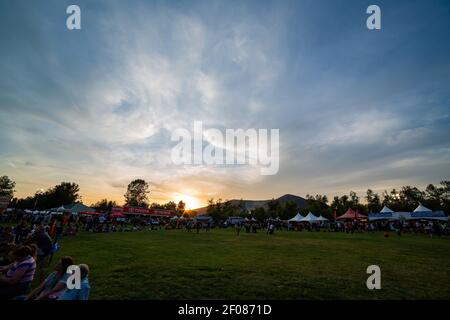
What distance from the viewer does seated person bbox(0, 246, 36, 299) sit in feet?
14.9

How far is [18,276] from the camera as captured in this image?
15.3 ft

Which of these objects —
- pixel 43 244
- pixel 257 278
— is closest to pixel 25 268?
pixel 43 244

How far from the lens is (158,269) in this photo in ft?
29.0

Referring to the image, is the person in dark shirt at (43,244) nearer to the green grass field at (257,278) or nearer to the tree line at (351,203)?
the green grass field at (257,278)

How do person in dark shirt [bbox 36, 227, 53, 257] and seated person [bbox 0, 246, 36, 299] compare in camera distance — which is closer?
seated person [bbox 0, 246, 36, 299]

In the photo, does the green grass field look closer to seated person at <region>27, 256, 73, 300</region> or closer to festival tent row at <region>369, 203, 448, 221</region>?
seated person at <region>27, 256, 73, 300</region>

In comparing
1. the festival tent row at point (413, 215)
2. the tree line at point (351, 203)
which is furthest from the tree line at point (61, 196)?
the festival tent row at point (413, 215)

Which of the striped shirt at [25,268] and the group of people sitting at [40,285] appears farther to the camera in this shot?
the striped shirt at [25,268]

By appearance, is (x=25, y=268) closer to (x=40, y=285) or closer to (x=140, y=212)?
(x=40, y=285)

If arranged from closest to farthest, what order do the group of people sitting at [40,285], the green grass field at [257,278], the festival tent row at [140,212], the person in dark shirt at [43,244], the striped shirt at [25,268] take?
the group of people sitting at [40,285] → the striped shirt at [25,268] → the green grass field at [257,278] → the person in dark shirt at [43,244] → the festival tent row at [140,212]

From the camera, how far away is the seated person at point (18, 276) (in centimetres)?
454

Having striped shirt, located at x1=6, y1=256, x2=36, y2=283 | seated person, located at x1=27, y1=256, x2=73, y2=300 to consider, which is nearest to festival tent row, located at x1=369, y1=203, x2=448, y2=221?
seated person, located at x1=27, y1=256, x2=73, y2=300
